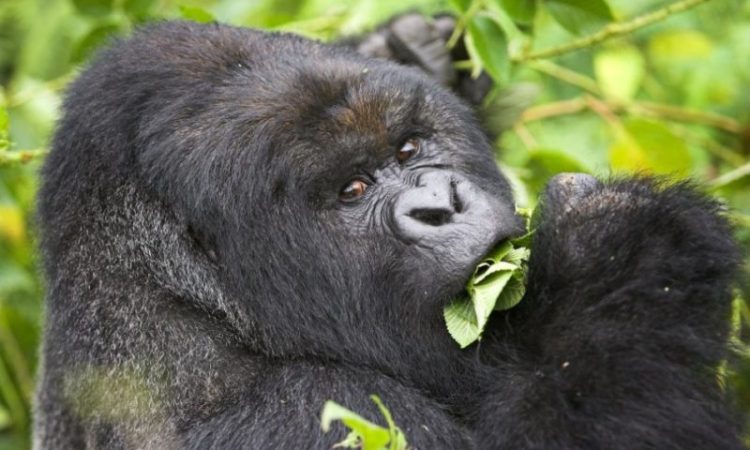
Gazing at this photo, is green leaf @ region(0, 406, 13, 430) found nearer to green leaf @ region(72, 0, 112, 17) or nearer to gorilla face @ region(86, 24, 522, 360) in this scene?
green leaf @ region(72, 0, 112, 17)

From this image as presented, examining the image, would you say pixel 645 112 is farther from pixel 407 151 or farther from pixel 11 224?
pixel 11 224

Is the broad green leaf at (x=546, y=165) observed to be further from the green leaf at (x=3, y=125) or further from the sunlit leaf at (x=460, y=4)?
the green leaf at (x=3, y=125)

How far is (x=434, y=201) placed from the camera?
3195 mm

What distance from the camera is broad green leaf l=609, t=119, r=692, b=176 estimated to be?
16.7 feet

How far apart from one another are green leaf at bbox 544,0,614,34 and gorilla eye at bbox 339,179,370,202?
1.39 metres

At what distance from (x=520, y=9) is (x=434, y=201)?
1.38 meters

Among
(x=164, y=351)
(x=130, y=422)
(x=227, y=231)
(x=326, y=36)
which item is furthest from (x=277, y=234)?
(x=326, y=36)

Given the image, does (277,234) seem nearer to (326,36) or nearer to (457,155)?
(457,155)

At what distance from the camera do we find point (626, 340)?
119 inches

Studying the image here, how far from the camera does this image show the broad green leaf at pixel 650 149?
5.08 m

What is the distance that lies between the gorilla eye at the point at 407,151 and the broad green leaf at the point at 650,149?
1915 millimetres

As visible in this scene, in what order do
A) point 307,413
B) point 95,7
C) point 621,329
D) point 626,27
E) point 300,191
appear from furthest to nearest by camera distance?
1. point 95,7
2. point 626,27
3. point 300,191
4. point 307,413
5. point 621,329

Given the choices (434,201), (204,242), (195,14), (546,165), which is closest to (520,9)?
(546,165)

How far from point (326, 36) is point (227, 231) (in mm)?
2536
